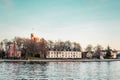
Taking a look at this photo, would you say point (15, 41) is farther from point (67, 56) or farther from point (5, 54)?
point (67, 56)

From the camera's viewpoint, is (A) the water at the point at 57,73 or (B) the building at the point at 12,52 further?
(B) the building at the point at 12,52

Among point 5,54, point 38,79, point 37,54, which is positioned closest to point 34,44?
point 37,54

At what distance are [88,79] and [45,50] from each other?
120510 mm

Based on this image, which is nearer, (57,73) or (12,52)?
(57,73)

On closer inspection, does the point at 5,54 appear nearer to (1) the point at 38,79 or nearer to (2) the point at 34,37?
(2) the point at 34,37

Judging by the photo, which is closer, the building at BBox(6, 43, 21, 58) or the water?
the water

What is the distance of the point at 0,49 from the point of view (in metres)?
165

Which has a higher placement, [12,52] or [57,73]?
[12,52]

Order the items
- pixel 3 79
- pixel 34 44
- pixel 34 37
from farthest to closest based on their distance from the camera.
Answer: pixel 34 37
pixel 34 44
pixel 3 79

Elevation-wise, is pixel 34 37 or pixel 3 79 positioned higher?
pixel 34 37

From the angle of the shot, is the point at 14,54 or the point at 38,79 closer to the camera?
the point at 38,79

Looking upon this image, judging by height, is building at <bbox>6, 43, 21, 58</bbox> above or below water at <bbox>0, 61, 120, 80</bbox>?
above

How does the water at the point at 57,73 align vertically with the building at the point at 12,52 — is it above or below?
below

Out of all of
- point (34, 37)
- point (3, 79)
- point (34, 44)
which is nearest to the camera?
point (3, 79)
